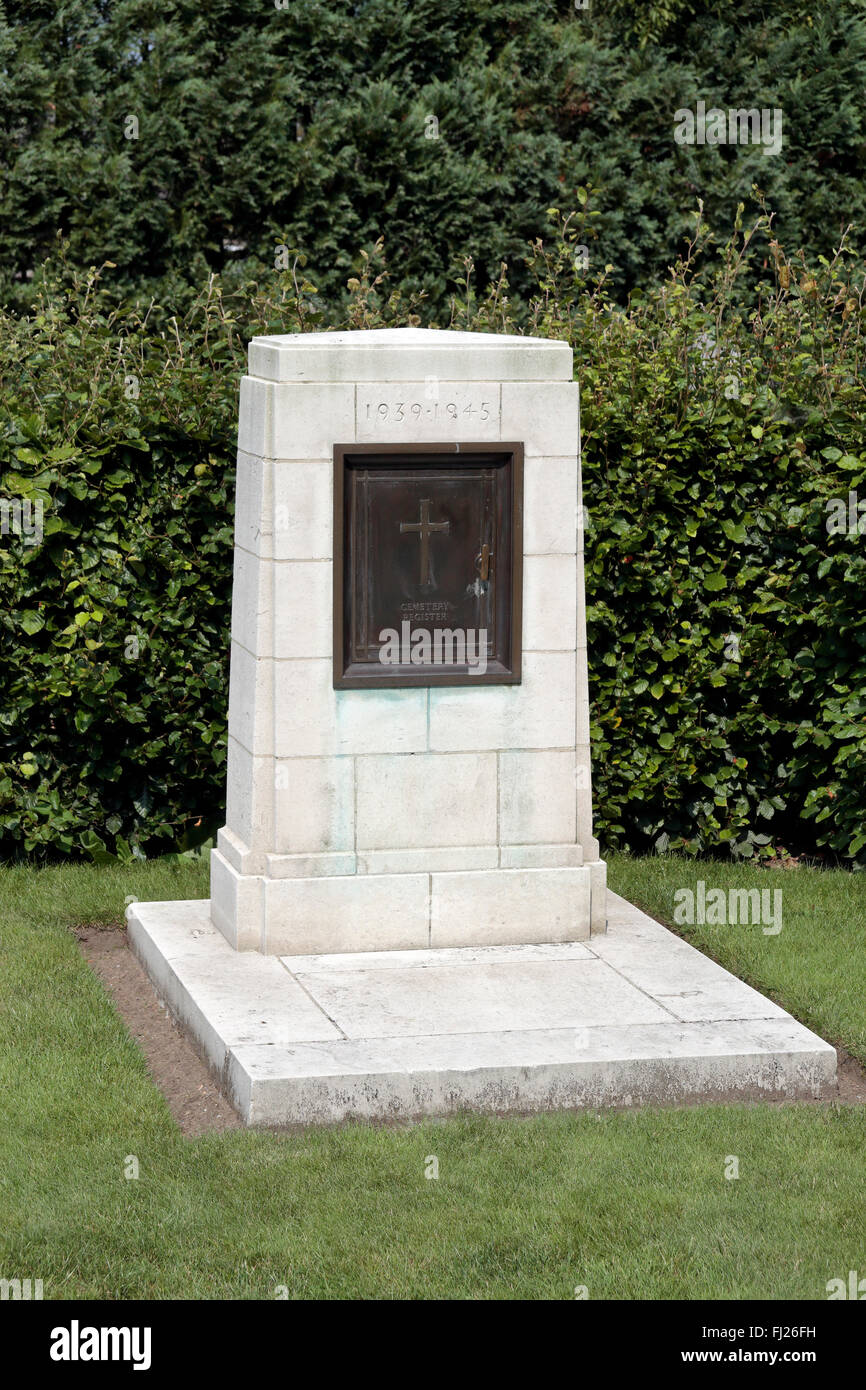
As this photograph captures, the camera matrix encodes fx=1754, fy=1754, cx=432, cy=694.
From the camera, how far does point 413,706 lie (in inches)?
278

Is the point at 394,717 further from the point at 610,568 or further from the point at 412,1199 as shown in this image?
the point at 412,1199

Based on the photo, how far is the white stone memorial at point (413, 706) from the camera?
6820mm

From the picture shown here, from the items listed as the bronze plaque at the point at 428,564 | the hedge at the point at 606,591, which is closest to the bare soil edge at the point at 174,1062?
the hedge at the point at 606,591

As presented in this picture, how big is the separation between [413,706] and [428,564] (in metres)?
0.57

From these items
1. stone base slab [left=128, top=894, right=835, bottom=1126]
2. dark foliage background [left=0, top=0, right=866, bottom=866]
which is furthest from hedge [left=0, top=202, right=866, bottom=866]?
stone base slab [left=128, top=894, right=835, bottom=1126]

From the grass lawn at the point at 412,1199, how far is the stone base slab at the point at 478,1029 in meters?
0.11

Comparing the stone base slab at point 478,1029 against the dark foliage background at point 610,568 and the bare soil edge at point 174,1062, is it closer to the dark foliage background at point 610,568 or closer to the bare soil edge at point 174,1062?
the bare soil edge at point 174,1062

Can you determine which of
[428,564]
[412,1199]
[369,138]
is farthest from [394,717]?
[369,138]

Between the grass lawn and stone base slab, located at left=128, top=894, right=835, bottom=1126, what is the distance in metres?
0.11

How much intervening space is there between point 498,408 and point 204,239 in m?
8.38

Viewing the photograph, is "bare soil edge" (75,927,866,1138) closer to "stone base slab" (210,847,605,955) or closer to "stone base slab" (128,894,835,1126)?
"stone base slab" (128,894,835,1126)

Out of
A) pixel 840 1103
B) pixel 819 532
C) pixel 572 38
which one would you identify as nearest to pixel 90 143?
pixel 572 38

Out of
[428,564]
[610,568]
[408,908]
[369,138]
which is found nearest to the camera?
[428,564]

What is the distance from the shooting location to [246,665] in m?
7.11
